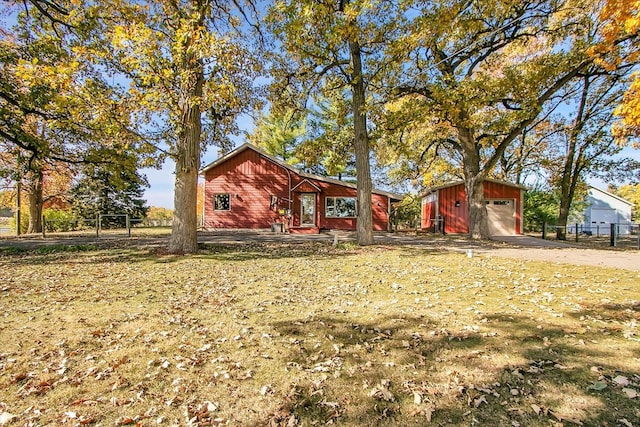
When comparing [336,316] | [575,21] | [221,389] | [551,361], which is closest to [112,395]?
[221,389]

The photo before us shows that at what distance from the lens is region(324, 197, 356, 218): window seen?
22.0 m

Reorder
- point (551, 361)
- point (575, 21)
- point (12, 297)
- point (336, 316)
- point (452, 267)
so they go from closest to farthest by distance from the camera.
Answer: point (551, 361), point (336, 316), point (12, 297), point (452, 267), point (575, 21)

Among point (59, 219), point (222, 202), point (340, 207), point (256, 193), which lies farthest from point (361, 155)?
point (59, 219)

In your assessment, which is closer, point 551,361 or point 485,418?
point 485,418

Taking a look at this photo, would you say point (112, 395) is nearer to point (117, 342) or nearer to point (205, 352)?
point (205, 352)

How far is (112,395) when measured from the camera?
2721 mm

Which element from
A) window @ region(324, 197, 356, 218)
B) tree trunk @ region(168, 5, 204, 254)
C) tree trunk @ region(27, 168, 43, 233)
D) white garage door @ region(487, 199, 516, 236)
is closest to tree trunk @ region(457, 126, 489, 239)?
white garage door @ region(487, 199, 516, 236)

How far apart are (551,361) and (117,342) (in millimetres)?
4636

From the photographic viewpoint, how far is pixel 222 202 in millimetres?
23016

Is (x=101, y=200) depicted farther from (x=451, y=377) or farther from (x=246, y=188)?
(x=451, y=377)

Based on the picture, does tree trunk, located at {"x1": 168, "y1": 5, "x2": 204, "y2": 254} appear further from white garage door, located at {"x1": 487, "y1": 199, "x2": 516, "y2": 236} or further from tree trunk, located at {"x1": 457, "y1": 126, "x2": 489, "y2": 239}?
white garage door, located at {"x1": 487, "y1": 199, "x2": 516, "y2": 236}

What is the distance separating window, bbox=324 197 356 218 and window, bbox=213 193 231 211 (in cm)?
696

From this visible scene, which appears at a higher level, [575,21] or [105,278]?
[575,21]

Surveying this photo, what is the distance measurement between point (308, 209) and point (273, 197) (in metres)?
2.57
